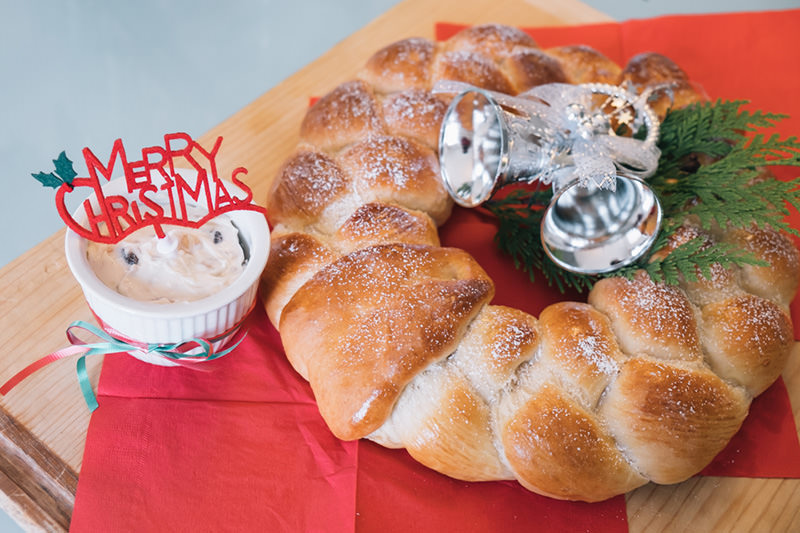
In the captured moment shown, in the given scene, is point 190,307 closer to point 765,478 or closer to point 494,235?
point 494,235

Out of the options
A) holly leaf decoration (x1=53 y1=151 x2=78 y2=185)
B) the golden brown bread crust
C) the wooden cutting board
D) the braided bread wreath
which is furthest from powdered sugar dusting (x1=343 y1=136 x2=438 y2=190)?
holly leaf decoration (x1=53 y1=151 x2=78 y2=185)

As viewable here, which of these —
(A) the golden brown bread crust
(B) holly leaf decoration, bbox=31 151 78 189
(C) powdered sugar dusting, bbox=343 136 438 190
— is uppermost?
(B) holly leaf decoration, bbox=31 151 78 189

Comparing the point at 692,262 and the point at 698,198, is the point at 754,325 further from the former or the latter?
the point at 698,198

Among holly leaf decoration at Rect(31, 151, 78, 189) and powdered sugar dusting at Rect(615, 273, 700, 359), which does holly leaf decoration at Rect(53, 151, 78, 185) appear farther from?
powdered sugar dusting at Rect(615, 273, 700, 359)

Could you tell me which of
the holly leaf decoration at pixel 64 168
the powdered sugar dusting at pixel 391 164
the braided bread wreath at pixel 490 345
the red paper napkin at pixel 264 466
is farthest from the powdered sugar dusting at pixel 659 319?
the holly leaf decoration at pixel 64 168

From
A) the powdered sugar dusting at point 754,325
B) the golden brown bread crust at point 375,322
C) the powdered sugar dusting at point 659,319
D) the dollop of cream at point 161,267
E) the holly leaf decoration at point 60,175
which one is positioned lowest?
the powdered sugar dusting at point 754,325

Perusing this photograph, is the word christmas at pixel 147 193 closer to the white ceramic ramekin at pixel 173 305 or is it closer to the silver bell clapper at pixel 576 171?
the white ceramic ramekin at pixel 173 305
